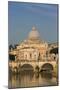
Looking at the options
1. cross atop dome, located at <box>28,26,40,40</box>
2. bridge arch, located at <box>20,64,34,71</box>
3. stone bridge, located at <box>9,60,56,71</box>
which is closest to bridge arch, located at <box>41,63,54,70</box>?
stone bridge, located at <box>9,60,56,71</box>

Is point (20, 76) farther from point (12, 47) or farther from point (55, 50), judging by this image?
point (55, 50)

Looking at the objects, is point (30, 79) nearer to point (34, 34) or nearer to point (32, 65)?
point (32, 65)

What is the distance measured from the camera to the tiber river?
2.21 m

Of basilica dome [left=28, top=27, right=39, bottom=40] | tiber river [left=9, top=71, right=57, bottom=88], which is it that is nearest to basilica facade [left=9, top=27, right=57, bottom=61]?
basilica dome [left=28, top=27, right=39, bottom=40]

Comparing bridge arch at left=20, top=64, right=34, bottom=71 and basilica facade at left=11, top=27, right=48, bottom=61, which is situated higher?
basilica facade at left=11, top=27, right=48, bottom=61

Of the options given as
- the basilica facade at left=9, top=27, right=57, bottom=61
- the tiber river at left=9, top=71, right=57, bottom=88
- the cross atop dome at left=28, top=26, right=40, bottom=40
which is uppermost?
the cross atop dome at left=28, top=26, right=40, bottom=40

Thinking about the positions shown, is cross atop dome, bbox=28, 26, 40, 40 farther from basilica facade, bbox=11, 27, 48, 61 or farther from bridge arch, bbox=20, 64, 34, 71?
bridge arch, bbox=20, 64, 34, 71

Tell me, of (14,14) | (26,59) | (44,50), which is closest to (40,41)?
(44,50)

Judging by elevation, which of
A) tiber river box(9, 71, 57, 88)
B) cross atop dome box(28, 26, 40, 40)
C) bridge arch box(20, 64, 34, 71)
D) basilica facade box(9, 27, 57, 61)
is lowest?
A: tiber river box(9, 71, 57, 88)

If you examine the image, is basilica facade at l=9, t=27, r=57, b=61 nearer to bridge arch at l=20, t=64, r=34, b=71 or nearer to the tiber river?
bridge arch at l=20, t=64, r=34, b=71

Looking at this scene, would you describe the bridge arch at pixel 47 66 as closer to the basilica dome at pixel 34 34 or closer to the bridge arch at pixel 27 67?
the bridge arch at pixel 27 67

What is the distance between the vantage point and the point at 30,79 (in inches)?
88.7

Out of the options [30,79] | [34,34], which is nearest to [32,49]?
[34,34]

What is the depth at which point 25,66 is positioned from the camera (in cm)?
226
